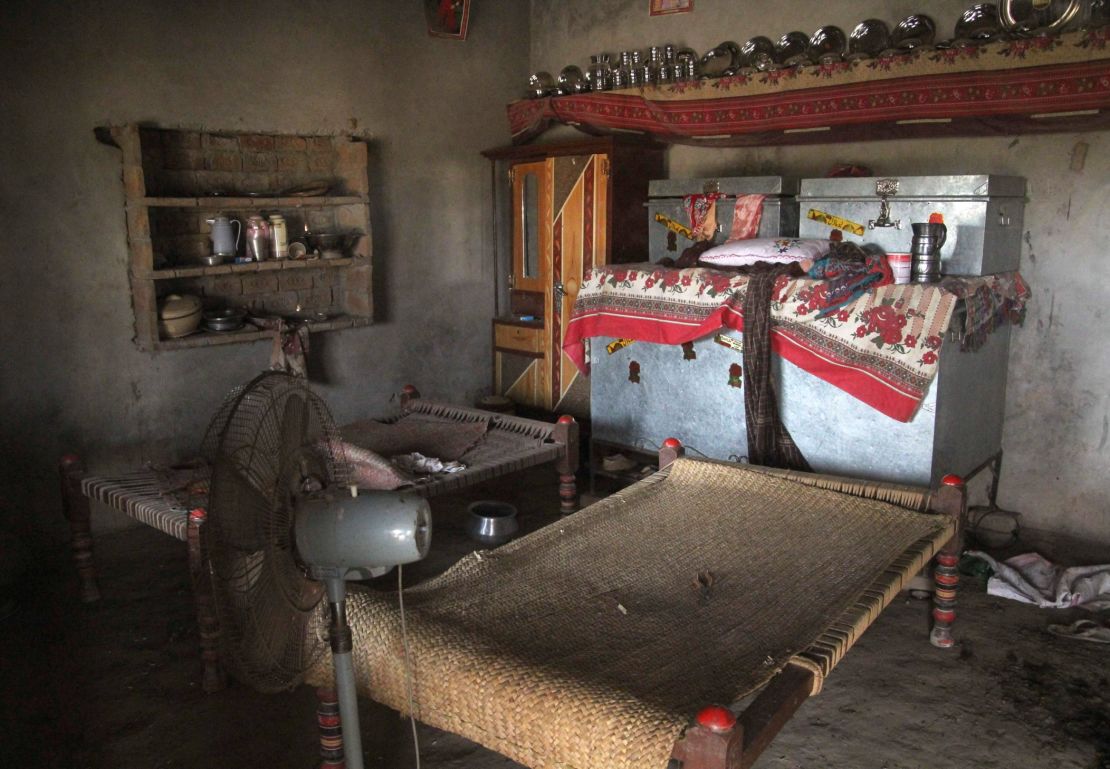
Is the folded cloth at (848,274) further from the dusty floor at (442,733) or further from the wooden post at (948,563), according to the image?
the dusty floor at (442,733)

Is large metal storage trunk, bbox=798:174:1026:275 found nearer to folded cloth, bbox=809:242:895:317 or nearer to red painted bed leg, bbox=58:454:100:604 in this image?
folded cloth, bbox=809:242:895:317

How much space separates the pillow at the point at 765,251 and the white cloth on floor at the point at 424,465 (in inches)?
60.9

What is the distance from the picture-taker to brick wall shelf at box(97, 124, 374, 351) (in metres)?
4.08

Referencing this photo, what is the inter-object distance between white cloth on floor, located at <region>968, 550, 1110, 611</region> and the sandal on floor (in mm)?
175

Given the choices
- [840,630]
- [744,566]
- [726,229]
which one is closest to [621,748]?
[840,630]

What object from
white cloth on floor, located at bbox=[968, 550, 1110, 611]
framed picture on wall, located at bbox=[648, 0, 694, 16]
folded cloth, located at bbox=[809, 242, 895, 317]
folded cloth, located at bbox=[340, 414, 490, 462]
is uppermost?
framed picture on wall, located at bbox=[648, 0, 694, 16]

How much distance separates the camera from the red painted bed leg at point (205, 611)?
8.99ft

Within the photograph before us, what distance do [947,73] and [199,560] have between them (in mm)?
3641

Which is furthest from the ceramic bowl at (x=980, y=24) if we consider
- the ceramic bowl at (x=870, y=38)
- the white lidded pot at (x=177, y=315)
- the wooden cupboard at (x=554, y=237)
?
the white lidded pot at (x=177, y=315)

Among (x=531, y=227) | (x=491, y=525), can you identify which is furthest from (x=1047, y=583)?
(x=531, y=227)

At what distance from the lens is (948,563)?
2.96 metres

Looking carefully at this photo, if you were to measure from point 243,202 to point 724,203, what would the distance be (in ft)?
8.07

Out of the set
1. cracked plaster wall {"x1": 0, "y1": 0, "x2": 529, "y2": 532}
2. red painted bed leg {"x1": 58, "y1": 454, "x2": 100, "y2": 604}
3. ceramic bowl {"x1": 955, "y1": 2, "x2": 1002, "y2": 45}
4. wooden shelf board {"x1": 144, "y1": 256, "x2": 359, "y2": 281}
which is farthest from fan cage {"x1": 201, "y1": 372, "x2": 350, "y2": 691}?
ceramic bowl {"x1": 955, "y1": 2, "x2": 1002, "y2": 45}

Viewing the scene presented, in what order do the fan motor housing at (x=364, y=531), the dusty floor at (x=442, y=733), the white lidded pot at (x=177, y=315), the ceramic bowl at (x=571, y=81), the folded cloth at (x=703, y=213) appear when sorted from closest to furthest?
the fan motor housing at (x=364, y=531), the dusty floor at (x=442, y=733), the white lidded pot at (x=177, y=315), the folded cloth at (x=703, y=213), the ceramic bowl at (x=571, y=81)
